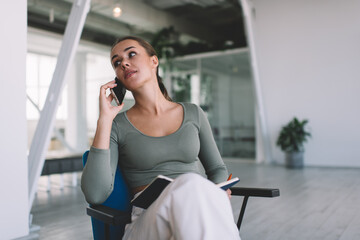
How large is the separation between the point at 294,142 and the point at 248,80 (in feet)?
7.51

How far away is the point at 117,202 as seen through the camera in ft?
5.26

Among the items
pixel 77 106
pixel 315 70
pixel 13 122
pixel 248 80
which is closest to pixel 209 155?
pixel 13 122

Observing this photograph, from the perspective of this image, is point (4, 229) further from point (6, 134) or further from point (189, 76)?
point (189, 76)

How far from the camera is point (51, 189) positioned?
5.59m

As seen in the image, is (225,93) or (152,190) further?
(225,93)

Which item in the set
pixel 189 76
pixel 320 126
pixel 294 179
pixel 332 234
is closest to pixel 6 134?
pixel 332 234

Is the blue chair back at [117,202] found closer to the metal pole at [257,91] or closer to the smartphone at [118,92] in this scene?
the smartphone at [118,92]

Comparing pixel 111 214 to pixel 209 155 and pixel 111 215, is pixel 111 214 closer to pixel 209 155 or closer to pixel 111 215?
pixel 111 215

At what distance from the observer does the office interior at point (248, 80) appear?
A: 609 cm

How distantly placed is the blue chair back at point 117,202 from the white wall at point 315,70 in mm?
6671

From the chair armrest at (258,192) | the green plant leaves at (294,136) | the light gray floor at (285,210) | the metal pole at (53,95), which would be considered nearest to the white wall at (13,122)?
the light gray floor at (285,210)

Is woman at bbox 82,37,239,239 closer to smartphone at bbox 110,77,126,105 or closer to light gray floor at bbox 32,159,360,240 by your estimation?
smartphone at bbox 110,77,126,105

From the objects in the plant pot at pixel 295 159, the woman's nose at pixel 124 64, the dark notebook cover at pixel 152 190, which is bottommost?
the plant pot at pixel 295 159

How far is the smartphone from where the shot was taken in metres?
1.59
